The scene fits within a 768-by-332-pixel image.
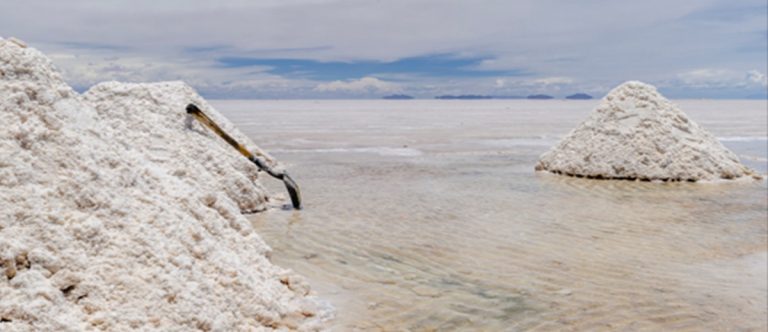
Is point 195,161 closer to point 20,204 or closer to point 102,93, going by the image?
point 102,93

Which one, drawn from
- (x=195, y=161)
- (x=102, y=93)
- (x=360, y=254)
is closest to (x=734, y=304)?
(x=360, y=254)

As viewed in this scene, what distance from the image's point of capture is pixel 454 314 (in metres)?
5.20

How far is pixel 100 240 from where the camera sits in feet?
13.5

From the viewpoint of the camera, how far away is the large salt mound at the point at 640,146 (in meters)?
13.5

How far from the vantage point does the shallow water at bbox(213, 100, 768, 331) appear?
532 centimetres

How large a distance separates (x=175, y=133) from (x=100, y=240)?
5.24m

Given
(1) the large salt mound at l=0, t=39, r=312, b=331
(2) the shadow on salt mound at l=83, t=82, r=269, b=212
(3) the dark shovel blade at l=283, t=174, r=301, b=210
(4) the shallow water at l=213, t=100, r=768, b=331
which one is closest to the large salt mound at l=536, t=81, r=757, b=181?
(4) the shallow water at l=213, t=100, r=768, b=331

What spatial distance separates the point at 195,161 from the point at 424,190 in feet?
15.0

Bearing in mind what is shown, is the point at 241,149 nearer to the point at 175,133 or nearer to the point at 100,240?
the point at 175,133

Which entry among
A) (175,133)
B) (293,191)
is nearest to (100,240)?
(175,133)

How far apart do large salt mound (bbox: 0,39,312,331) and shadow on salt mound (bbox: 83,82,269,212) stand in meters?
3.39

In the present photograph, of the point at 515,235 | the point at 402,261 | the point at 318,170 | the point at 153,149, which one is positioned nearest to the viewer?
the point at 402,261

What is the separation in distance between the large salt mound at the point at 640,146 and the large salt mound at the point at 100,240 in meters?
10.0

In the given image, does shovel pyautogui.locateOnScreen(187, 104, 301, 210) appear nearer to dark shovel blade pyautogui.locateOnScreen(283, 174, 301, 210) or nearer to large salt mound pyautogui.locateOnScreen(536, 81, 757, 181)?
dark shovel blade pyautogui.locateOnScreen(283, 174, 301, 210)
